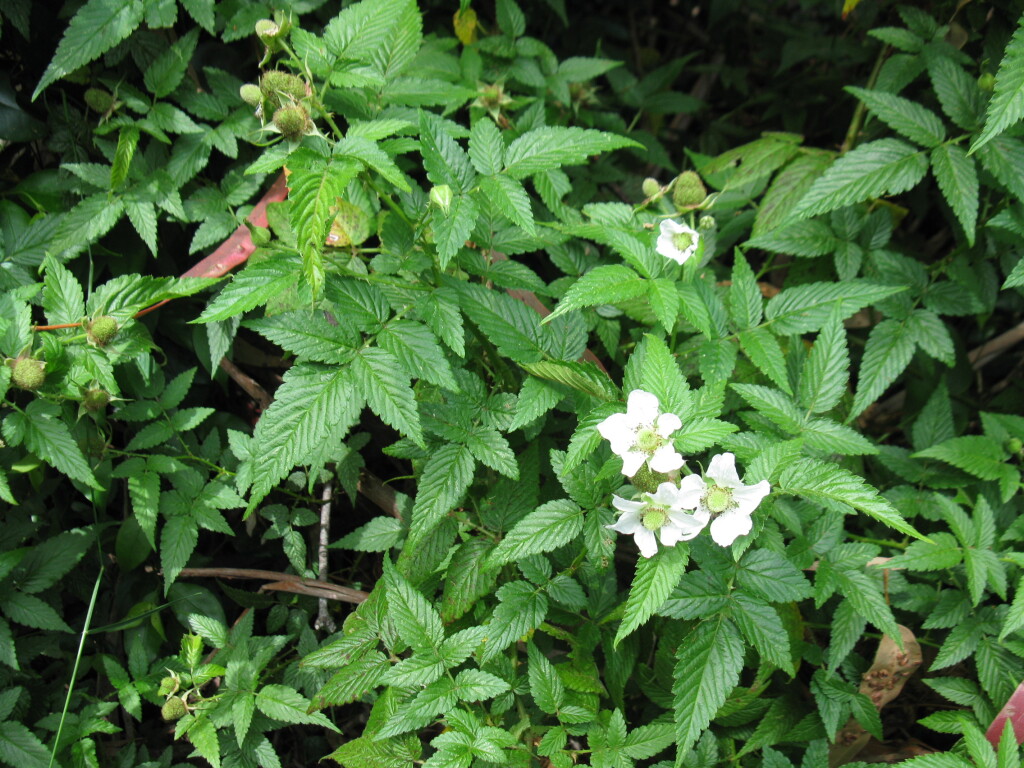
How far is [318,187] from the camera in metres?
1.36

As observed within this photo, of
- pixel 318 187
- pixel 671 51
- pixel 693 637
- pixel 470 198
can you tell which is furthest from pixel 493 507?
pixel 671 51

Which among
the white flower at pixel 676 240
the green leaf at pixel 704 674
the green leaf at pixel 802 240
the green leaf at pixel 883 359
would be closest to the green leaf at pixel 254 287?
the white flower at pixel 676 240

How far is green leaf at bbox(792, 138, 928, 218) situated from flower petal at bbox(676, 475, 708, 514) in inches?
40.4

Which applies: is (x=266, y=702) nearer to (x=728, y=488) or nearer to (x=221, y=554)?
(x=221, y=554)

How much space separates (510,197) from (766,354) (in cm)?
72

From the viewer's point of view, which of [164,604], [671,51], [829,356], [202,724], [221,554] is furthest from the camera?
[671,51]

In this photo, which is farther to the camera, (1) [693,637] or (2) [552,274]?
(2) [552,274]

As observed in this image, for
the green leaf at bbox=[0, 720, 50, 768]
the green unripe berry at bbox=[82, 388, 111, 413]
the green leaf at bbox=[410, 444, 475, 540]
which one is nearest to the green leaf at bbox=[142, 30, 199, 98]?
the green unripe berry at bbox=[82, 388, 111, 413]

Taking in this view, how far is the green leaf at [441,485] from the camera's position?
5.14 ft

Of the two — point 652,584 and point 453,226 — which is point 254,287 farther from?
point 652,584

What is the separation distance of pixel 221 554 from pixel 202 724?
1.99 ft

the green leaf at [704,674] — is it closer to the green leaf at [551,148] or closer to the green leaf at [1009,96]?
the green leaf at [551,148]

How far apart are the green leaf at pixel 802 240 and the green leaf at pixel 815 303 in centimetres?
36

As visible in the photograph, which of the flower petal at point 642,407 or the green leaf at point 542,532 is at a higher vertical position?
the flower petal at point 642,407
